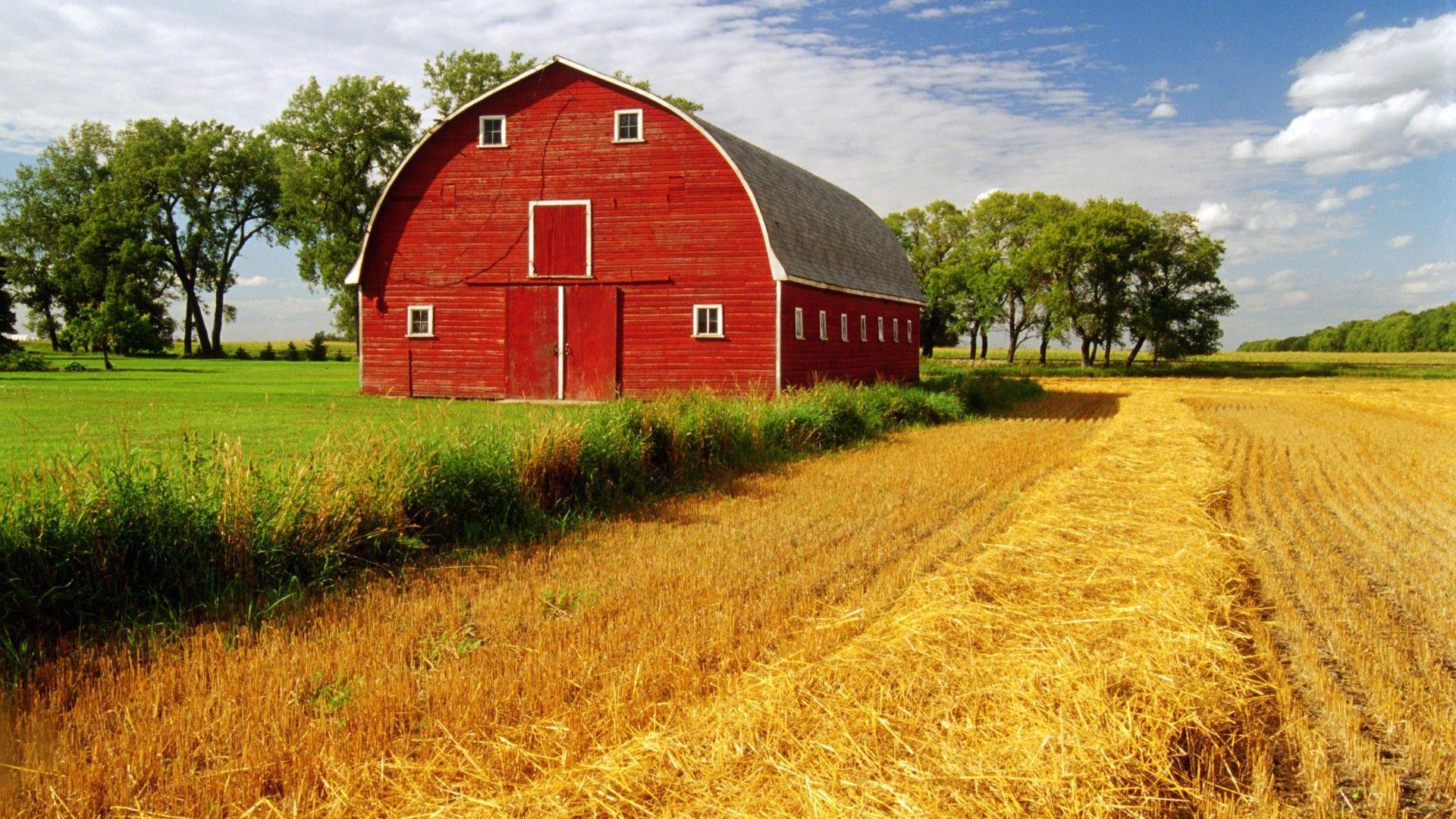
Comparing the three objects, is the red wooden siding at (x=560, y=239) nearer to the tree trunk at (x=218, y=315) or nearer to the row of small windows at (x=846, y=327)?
the row of small windows at (x=846, y=327)

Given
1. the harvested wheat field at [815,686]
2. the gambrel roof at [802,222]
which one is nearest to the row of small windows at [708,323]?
the gambrel roof at [802,222]

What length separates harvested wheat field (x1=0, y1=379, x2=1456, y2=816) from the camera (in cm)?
354

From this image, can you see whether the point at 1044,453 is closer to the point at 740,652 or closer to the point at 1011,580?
the point at 1011,580

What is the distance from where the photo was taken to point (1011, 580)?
637cm

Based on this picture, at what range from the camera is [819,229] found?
2583cm

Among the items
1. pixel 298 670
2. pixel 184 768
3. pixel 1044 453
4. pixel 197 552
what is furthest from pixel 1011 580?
pixel 1044 453

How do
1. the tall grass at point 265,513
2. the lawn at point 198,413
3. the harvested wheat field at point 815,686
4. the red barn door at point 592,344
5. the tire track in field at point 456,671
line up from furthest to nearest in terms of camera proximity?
the red barn door at point 592,344 < the lawn at point 198,413 < the tall grass at point 265,513 < the tire track in field at point 456,671 < the harvested wheat field at point 815,686

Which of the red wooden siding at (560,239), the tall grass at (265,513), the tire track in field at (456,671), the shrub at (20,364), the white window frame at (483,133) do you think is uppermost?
the white window frame at (483,133)

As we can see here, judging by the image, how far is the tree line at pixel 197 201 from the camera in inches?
1917

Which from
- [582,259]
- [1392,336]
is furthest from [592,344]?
[1392,336]

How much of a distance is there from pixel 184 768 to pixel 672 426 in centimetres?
811

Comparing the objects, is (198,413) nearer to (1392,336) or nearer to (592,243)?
(592,243)

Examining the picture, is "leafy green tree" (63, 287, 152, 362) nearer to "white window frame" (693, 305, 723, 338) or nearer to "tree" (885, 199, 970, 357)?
"white window frame" (693, 305, 723, 338)

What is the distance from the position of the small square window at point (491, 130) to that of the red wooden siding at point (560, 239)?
6.73ft
